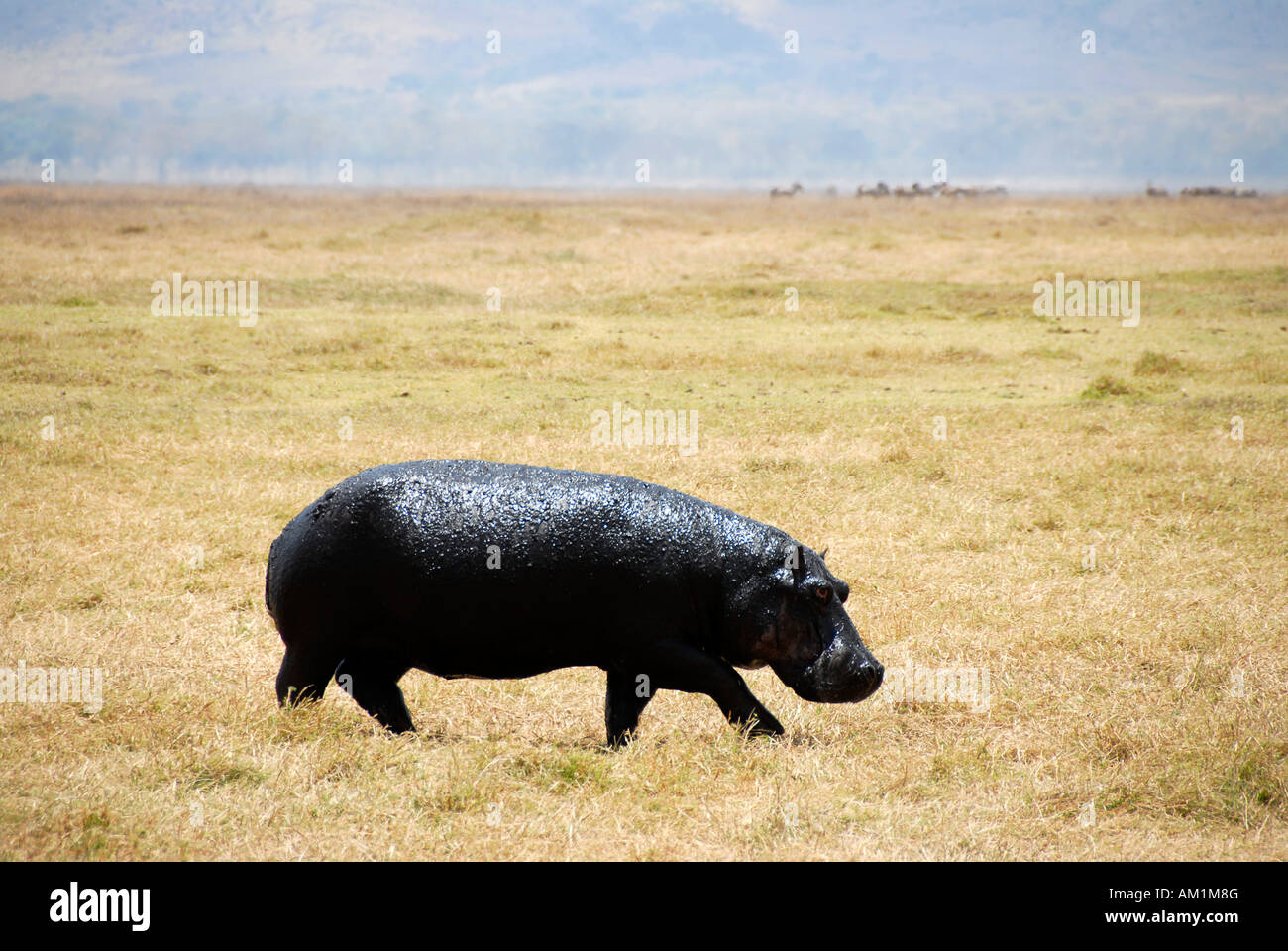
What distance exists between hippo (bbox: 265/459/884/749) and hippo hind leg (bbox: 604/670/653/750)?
4 cm

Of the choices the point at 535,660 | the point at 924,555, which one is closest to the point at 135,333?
the point at 924,555

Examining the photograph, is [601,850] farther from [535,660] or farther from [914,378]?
[914,378]

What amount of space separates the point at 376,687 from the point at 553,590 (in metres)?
1.09

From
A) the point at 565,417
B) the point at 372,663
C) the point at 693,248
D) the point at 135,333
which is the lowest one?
the point at 372,663

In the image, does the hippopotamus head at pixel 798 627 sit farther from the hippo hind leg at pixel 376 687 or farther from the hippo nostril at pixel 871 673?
the hippo hind leg at pixel 376 687

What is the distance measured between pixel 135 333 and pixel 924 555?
42.2ft

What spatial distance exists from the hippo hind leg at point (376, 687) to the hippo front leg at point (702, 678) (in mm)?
1247

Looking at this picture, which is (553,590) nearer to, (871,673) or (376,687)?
(376,687)

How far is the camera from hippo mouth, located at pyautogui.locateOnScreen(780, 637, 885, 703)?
18.6ft

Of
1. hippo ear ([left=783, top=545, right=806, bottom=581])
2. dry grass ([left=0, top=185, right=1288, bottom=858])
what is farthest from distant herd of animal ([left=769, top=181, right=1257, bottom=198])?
hippo ear ([left=783, top=545, right=806, bottom=581])

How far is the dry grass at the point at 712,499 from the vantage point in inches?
203

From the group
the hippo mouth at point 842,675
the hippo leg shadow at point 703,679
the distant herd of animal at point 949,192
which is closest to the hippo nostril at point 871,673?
the hippo mouth at point 842,675

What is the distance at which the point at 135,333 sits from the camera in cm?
1789
